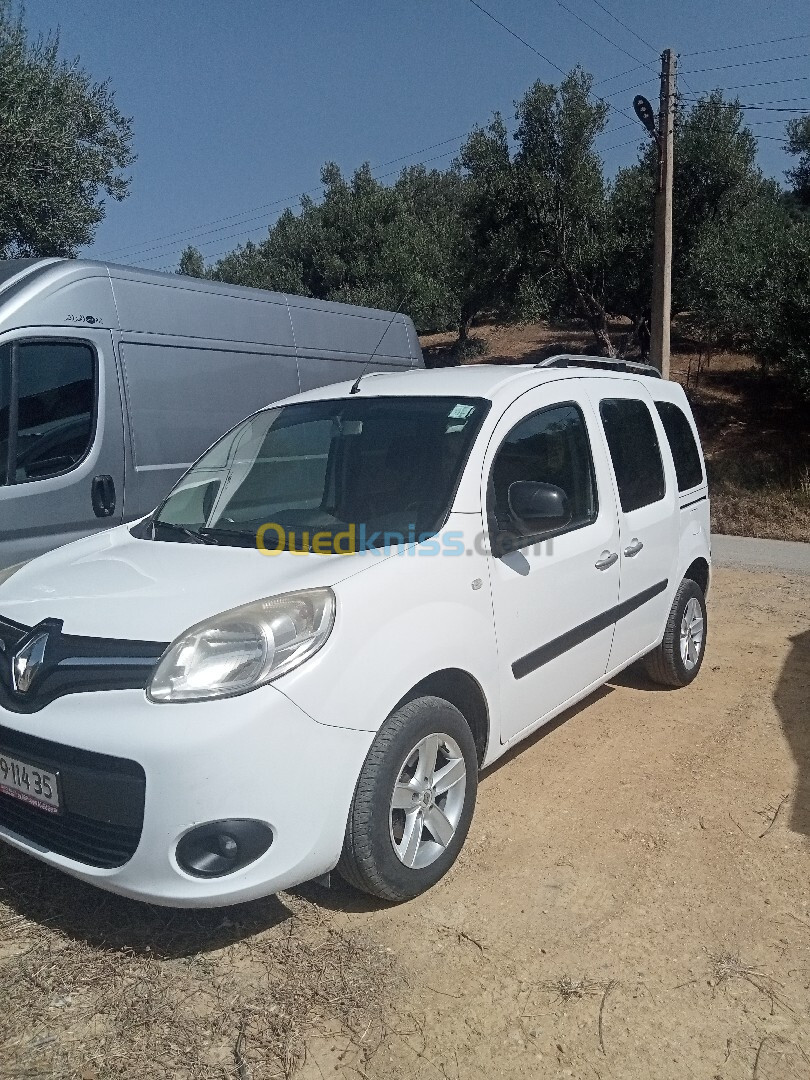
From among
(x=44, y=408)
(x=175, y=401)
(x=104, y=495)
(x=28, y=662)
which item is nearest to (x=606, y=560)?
(x=28, y=662)

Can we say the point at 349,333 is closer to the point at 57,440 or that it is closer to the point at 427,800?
the point at 57,440

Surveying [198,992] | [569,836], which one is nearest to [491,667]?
[569,836]

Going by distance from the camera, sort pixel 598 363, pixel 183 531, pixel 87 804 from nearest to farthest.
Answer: pixel 87 804
pixel 183 531
pixel 598 363

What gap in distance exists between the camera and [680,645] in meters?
4.93

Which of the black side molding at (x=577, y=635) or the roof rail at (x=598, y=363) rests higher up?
the roof rail at (x=598, y=363)

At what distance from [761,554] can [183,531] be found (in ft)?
26.7

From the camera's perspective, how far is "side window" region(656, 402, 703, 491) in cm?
484

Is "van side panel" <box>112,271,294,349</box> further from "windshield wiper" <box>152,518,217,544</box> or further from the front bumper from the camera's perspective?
the front bumper

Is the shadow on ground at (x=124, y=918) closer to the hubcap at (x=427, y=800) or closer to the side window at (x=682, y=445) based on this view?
the hubcap at (x=427, y=800)

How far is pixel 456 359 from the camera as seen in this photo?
89.4ft

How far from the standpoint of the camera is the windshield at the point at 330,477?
318 centimetres

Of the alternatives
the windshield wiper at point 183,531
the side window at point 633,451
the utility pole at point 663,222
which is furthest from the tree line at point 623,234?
the windshield wiper at point 183,531

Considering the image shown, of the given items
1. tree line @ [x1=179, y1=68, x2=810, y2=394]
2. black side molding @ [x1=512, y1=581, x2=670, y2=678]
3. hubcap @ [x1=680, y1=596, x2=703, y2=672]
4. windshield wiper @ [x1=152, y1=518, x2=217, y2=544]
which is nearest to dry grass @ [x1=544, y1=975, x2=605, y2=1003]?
black side molding @ [x1=512, y1=581, x2=670, y2=678]

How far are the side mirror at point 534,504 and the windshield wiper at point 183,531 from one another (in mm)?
1154
